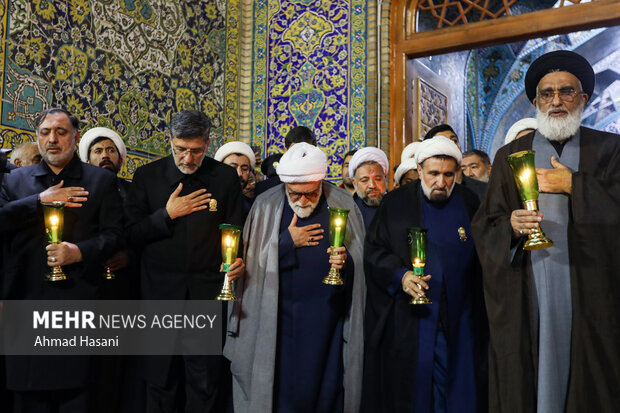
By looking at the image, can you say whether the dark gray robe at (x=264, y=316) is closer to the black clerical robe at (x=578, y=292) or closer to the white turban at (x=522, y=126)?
the black clerical robe at (x=578, y=292)

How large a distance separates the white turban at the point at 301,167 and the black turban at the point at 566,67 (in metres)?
1.25

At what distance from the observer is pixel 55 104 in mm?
4871

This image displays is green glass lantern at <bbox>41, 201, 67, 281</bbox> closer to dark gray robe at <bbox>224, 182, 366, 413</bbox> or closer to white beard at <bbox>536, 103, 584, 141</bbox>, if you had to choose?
dark gray robe at <bbox>224, 182, 366, 413</bbox>

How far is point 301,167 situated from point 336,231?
52 cm

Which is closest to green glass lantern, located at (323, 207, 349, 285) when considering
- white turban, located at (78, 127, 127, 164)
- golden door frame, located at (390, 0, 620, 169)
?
white turban, located at (78, 127, 127, 164)

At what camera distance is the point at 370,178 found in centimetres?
411

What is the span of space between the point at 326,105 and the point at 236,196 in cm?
336

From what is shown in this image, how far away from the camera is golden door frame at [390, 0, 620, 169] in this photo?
18.5 feet

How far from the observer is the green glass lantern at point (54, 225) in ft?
9.61

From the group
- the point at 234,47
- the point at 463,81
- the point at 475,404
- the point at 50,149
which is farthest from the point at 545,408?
the point at 463,81

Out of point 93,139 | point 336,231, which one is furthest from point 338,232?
point 93,139

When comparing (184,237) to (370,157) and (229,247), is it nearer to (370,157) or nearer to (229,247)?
(229,247)

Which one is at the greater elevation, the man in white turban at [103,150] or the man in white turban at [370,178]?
the man in white turban at [103,150]

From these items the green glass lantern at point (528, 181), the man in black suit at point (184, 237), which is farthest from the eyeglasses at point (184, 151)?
the green glass lantern at point (528, 181)
